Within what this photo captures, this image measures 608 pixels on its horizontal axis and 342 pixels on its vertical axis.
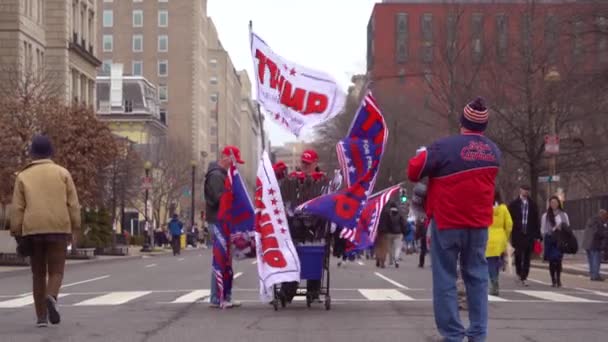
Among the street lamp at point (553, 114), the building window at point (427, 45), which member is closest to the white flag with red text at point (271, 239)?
the street lamp at point (553, 114)

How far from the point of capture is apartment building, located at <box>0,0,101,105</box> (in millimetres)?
54281

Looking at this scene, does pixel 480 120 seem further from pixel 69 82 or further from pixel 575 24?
pixel 69 82

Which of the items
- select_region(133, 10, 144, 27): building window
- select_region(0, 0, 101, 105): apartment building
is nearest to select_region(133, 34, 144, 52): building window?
select_region(133, 10, 144, 27): building window

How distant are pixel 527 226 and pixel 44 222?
1100 centimetres

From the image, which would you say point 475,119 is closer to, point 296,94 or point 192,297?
point 296,94

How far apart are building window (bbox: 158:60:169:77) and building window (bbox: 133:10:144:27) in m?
5.29

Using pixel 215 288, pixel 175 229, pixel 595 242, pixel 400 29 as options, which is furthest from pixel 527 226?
pixel 400 29

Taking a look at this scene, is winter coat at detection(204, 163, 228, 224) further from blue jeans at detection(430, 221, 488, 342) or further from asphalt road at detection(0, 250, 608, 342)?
Answer: blue jeans at detection(430, 221, 488, 342)

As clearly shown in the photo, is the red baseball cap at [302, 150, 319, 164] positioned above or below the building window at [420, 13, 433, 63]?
below

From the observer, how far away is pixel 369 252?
40.8 meters

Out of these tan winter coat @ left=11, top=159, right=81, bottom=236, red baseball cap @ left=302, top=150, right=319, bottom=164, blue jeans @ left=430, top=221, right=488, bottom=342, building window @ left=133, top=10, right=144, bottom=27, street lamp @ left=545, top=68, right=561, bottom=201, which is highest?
building window @ left=133, top=10, right=144, bottom=27

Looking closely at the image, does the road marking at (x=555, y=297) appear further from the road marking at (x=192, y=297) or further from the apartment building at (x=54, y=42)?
the apartment building at (x=54, y=42)

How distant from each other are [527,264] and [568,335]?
9.48 metres

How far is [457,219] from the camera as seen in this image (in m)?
8.50
